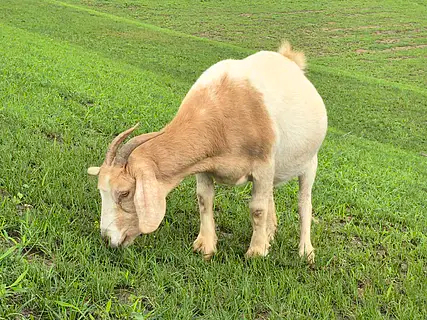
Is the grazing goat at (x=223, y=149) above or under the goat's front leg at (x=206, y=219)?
above

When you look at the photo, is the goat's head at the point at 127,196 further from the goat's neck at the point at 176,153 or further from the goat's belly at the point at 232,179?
the goat's belly at the point at 232,179

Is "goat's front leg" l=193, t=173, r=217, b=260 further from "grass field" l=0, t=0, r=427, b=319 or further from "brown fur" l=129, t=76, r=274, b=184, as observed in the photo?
"brown fur" l=129, t=76, r=274, b=184

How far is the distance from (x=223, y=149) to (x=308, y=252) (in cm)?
143

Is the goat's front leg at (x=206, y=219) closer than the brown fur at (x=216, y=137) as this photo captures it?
No

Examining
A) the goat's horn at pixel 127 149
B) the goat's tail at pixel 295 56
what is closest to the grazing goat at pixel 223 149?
the goat's horn at pixel 127 149

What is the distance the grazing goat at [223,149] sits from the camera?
12.1 feet

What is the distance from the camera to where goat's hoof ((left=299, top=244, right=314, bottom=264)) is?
176 inches

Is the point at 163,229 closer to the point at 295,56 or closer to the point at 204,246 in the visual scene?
the point at 204,246

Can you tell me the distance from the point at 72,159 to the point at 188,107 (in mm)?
2296

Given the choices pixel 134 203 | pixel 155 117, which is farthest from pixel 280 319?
pixel 155 117

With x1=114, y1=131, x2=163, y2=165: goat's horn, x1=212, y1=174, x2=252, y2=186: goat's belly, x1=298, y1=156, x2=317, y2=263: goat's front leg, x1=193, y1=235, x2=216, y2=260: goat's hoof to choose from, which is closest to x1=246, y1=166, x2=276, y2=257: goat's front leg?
x1=212, y1=174, x2=252, y2=186: goat's belly

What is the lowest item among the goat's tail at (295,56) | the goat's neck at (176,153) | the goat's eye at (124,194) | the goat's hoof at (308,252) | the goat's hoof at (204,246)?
the goat's hoof at (308,252)

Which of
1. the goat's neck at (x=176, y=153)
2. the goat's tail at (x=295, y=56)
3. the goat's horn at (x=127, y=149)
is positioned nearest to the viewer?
the goat's horn at (x=127, y=149)

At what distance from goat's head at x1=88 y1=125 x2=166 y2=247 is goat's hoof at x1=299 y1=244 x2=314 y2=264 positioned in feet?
5.16
